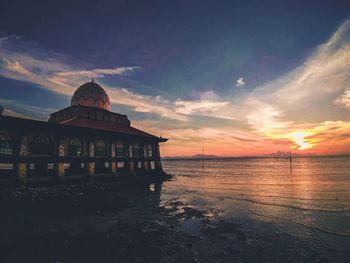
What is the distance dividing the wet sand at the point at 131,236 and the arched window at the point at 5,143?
4.75 m

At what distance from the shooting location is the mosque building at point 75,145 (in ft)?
65.8

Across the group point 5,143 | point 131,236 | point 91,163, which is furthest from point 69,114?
point 131,236

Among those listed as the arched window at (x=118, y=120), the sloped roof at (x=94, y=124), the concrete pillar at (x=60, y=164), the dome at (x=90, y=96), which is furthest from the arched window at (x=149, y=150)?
the concrete pillar at (x=60, y=164)

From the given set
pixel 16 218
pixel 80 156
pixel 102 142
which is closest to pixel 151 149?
pixel 102 142

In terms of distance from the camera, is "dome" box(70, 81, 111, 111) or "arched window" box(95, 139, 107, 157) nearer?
"arched window" box(95, 139, 107, 157)

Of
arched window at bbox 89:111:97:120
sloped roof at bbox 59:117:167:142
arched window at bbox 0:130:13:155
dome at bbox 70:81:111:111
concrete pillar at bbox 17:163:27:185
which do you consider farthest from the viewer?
dome at bbox 70:81:111:111

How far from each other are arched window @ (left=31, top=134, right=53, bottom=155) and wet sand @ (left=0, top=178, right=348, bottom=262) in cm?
588

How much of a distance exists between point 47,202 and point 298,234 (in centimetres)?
1829

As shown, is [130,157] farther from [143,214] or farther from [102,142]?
[143,214]

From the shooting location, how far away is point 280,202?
68.4 feet

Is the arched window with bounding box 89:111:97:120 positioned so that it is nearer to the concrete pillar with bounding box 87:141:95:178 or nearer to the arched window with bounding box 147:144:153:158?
the concrete pillar with bounding box 87:141:95:178

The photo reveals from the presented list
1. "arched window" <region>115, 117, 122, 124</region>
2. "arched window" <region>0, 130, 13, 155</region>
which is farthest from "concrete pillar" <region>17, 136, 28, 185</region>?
"arched window" <region>115, 117, 122, 124</region>

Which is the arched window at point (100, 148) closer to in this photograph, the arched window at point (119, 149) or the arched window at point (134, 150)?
the arched window at point (119, 149)

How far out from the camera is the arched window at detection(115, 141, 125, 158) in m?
30.7
